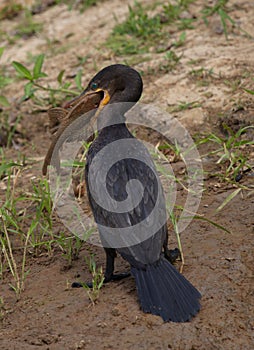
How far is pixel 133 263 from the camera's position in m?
3.44

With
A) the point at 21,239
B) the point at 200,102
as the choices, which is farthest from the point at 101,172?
the point at 200,102

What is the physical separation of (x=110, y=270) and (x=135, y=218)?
0.41 meters

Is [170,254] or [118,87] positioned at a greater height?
[118,87]

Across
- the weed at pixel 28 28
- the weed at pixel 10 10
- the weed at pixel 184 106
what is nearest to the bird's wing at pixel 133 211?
the weed at pixel 184 106

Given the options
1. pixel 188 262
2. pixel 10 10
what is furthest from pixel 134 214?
pixel 10 10

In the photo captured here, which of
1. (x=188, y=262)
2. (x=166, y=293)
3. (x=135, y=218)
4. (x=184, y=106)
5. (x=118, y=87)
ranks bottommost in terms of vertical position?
(x=184, y=106)

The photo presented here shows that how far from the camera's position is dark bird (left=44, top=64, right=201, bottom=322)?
10.8 feet

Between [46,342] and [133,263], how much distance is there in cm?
63

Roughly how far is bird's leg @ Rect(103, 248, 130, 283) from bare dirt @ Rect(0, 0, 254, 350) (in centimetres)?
5

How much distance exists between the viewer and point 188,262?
3.73m

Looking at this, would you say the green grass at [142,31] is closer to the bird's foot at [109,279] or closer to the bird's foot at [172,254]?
the bird's foot at [172,254]

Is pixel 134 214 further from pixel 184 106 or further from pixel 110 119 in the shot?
pixel 184 106

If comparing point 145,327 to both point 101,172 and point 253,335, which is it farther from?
point 101,172

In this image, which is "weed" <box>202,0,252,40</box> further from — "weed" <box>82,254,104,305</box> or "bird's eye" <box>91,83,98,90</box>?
"weed" <box>82,254,104,305</box>
